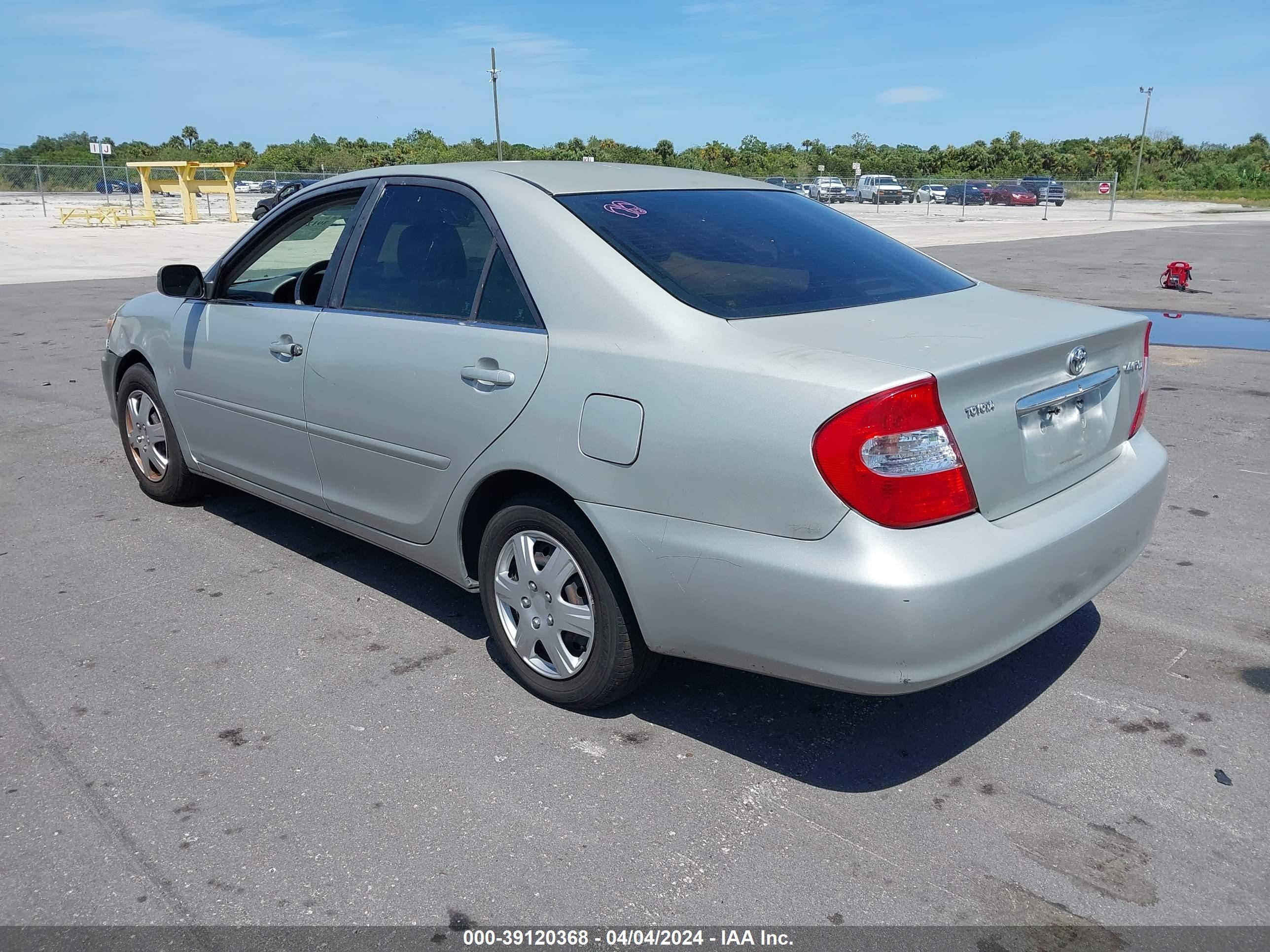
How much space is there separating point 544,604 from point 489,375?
0.75 metres

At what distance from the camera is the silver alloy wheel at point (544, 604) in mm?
→ 3275

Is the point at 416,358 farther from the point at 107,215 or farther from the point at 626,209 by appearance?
the point at 107,215

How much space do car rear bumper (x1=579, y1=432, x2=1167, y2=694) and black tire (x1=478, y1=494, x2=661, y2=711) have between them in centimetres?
10

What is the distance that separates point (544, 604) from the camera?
3.38 meters

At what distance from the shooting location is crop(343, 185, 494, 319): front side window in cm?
364

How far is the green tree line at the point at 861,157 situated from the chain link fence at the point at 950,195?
8.71 m

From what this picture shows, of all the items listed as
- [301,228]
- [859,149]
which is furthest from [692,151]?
[301,228]

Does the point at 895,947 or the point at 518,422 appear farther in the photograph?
the point at 518,422

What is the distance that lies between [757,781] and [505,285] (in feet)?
5.72

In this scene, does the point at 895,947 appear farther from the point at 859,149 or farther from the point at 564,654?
the point at 859,149

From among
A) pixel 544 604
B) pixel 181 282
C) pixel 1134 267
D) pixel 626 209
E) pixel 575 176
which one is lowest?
pixel 1134 267

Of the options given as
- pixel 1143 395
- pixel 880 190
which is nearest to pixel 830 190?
pixel 880 190

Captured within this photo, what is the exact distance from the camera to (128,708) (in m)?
3.48

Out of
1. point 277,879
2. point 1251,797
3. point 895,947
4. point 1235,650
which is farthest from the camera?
point 1235,650
